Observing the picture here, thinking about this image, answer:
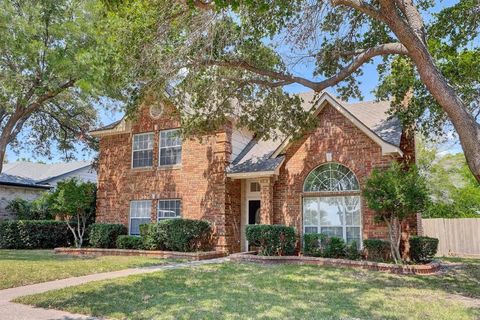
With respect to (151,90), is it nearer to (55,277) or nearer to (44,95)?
(55,277)

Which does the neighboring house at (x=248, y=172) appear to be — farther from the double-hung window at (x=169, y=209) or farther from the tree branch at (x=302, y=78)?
the tree branch at (x=302, y=78)

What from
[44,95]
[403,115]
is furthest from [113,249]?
[403,115]

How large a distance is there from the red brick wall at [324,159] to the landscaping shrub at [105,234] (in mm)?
7476

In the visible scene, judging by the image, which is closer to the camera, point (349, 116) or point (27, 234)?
point (349, 116)

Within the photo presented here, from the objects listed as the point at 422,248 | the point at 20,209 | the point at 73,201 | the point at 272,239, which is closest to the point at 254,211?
the point at 272,239

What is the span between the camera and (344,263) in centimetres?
1277

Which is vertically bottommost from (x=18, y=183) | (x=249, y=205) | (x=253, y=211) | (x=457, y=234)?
(x=457, y=234)

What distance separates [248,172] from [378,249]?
5570 millimetres

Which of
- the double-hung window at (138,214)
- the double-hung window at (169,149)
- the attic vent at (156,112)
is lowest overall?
the double-hung window at (138,214)

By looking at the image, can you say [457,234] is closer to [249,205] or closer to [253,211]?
[253,211]

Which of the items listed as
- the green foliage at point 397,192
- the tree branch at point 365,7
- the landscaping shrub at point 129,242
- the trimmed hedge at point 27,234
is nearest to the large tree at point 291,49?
the tree branch at point 365,7

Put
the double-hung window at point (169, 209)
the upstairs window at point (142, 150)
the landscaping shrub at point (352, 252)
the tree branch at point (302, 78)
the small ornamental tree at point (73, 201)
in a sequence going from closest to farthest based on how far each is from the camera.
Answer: the tree branch at point (302, 78) → the landscaping shrub at point (352, 252) → the double-hung window at point (169, 209) → the small ornamental tree at point (73, 201) → the upstairs window at point (142, 150)

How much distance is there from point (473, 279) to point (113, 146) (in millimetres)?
16081

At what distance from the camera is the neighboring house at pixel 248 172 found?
576 inches
